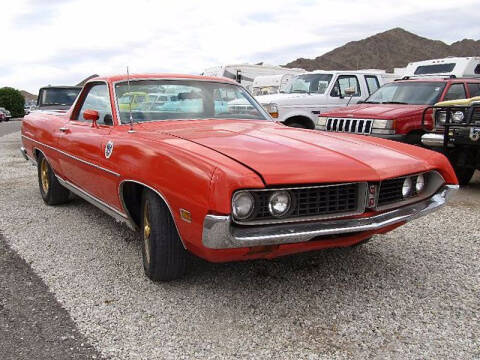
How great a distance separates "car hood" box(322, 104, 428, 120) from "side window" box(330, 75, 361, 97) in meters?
2.25

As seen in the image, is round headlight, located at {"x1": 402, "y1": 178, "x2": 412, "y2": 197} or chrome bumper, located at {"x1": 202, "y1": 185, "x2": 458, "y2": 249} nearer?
chrome bumper, located at {"x1": 202, "y1": 185, "x2": 458, "y2": 249}

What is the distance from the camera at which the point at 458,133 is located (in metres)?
6.24

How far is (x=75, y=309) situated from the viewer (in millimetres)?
2969

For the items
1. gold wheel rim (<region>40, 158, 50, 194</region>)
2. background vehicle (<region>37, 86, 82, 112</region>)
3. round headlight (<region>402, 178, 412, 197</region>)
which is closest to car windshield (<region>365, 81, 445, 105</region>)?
round headlight (<region>402, 178, 412, 197</region>)

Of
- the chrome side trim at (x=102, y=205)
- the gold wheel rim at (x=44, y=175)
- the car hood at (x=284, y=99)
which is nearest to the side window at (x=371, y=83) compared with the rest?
the car hood at (x=284, y=99)

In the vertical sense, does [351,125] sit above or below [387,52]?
below

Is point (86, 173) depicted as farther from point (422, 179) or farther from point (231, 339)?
point (422, 179)

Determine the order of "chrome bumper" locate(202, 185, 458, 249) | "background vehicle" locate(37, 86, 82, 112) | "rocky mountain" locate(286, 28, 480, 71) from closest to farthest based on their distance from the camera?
"chrome bumper" locate(202, 185, 458, 249), "background vehicle" locate(37, 86, 82, 112), "rocky mountain" locate(286, 28, 480, 71)

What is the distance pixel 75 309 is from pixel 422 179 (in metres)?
2.37

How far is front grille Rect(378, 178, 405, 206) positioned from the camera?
304 centimetres

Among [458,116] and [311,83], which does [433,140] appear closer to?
[458,116]

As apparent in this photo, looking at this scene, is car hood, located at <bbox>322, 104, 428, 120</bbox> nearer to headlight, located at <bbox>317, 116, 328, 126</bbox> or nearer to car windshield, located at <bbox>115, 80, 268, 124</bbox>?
headlight, located at <bbox>317, 116, 328, 126</bbox>

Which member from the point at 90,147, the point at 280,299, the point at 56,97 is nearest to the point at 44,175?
the point at 90,147

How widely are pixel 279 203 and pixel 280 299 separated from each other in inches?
29.1
